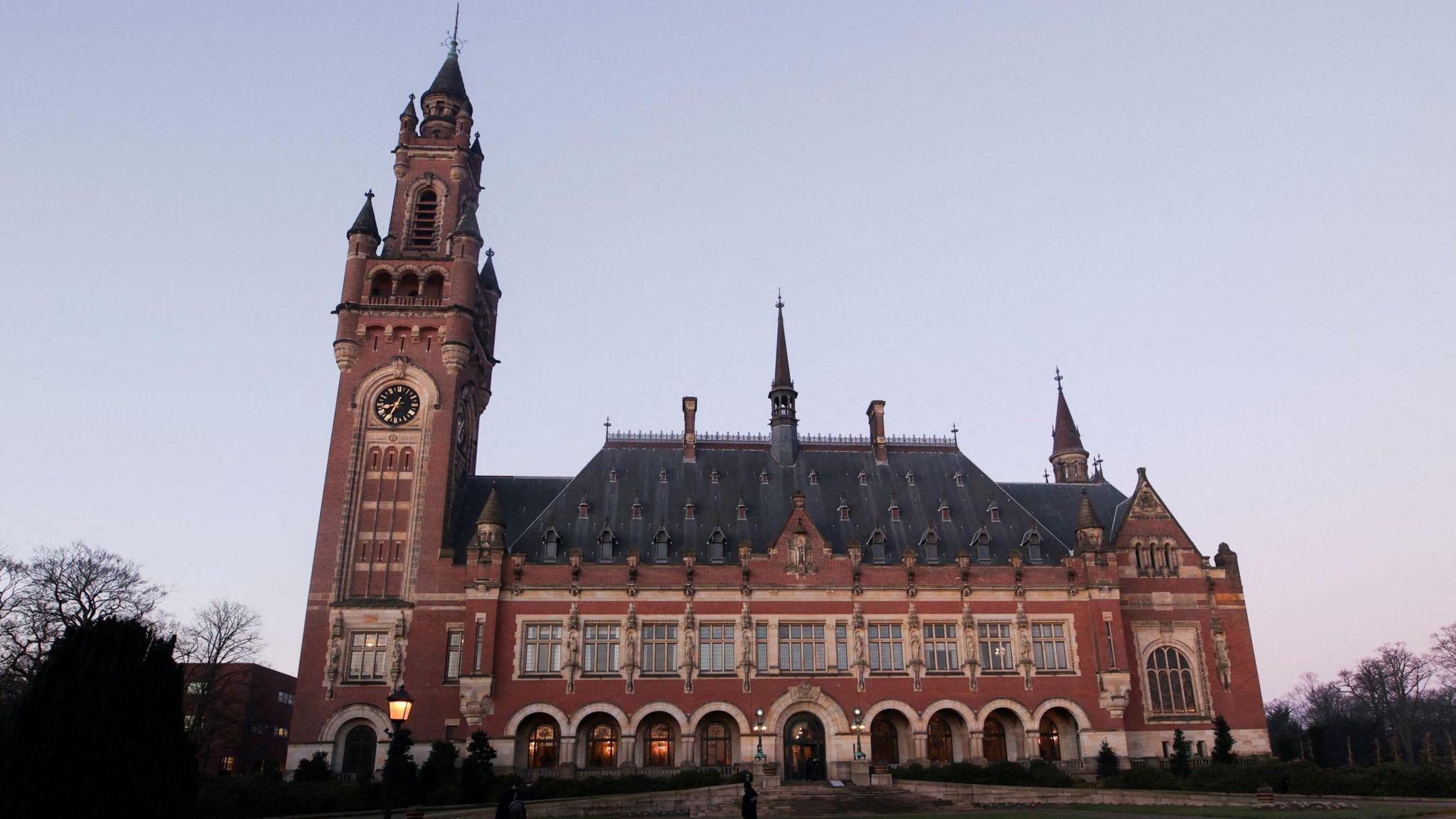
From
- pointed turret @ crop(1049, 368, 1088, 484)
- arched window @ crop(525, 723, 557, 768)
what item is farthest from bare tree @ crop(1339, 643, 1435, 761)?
arched window @ crop(525, 723, 557, 768)

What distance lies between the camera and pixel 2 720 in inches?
885

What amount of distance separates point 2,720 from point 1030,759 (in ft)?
134

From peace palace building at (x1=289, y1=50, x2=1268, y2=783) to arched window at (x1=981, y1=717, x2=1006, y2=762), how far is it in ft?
0.54

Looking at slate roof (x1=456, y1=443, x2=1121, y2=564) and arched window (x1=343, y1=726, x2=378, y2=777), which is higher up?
slate roof (x1=456, y1=443, x2=1121, y2=564)

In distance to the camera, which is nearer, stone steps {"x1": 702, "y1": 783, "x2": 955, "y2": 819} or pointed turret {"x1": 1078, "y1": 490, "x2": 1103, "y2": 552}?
stone steps {"x1": 702, "y1": 783, "x2": 955, "y2": 819}

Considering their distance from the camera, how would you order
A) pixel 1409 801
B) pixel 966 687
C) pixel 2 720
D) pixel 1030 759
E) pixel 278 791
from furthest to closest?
pixel 966 687 → pixel 1030 759 → pixel 278 791 → pixel 1409 801 → pixel 2 720

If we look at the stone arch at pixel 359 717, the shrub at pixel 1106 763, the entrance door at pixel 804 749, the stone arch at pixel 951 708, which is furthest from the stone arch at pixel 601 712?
the shrub at pixel 1106 763

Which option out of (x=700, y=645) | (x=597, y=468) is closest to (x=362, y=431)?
(x=597, y=468)

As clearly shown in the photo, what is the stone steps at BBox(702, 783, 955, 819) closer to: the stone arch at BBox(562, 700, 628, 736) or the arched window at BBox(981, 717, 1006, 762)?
the stone arch at BBox(562, 700, 628, 736)

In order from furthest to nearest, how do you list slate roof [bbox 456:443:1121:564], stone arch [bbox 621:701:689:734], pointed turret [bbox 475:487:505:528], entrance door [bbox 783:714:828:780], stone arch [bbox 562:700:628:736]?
1. slate roof [bbox 456:443:1121:564]
2. pointed turret [bbox 475:487:505:528]
3. entrance door [bbox 783:714:828:780]
4. stone arch [bbox 621:701:689:734]
5. stone arch [bbox 562:700:628:736]

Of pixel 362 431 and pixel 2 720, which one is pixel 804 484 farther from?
pixel 2 720

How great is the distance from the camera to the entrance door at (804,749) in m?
48.4

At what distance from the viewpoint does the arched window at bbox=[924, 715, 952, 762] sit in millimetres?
50656

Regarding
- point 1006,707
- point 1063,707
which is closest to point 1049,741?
point 1063,707
